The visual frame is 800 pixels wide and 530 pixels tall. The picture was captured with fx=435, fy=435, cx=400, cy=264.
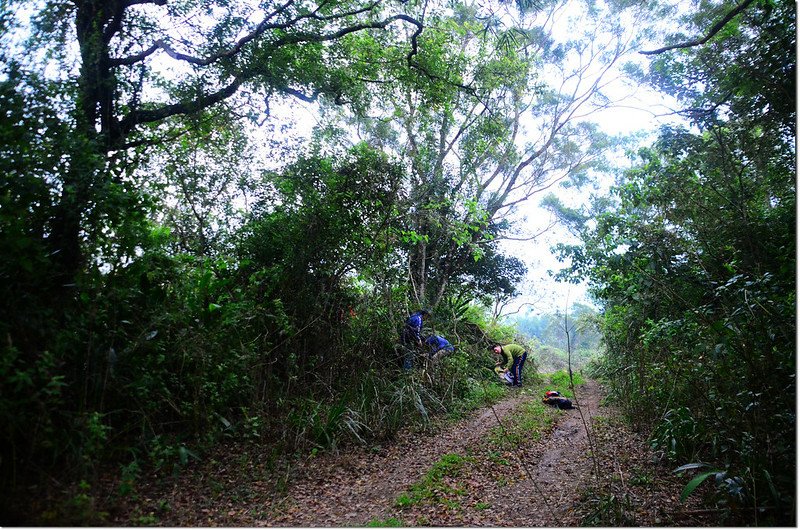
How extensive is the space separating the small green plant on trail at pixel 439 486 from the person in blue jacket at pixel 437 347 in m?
2.54

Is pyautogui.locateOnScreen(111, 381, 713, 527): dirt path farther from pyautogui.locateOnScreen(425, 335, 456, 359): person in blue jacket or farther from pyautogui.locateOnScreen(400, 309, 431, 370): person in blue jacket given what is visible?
pyautogui.locateOnScreen(425, 335, 456, 359): person in blue jacket

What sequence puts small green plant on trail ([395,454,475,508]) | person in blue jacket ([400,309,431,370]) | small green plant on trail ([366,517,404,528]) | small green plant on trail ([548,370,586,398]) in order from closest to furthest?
small green plant on trail ([366,517,404,528]), small green plant on trail ([395,454,475,508]), person in blue jacket ([400,309,431,370]), small green plant on trail ([548,370,586,398])

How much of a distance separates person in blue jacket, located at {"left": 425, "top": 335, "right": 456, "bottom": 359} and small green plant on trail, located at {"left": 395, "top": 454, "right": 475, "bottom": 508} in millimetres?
2538

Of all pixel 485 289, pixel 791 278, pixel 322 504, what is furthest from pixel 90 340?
pixel 485 289

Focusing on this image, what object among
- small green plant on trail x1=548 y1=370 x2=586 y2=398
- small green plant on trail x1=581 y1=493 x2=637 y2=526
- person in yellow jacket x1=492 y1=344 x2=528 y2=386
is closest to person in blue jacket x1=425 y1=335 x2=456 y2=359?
person in yellow jacket x1=492 y1=344 x2=528 y2=386

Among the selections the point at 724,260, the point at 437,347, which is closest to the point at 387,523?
the point at 437,347

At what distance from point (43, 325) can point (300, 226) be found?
3361 millimetres

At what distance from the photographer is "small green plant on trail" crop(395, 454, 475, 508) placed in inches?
155

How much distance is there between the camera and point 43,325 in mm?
3189

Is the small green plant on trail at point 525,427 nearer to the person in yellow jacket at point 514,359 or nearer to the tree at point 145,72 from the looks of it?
the person in yellow jacket at point 514,359

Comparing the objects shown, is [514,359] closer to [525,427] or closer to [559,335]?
[525,427]

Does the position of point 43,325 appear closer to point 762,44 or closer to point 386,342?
point 386,342

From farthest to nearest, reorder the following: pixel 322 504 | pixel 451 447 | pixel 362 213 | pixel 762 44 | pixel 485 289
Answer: pixel 485 289
pixel 362 213
pixel 451 447
pixel 762 44
pixel 322 504

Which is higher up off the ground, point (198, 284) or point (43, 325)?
point (198, 284)
